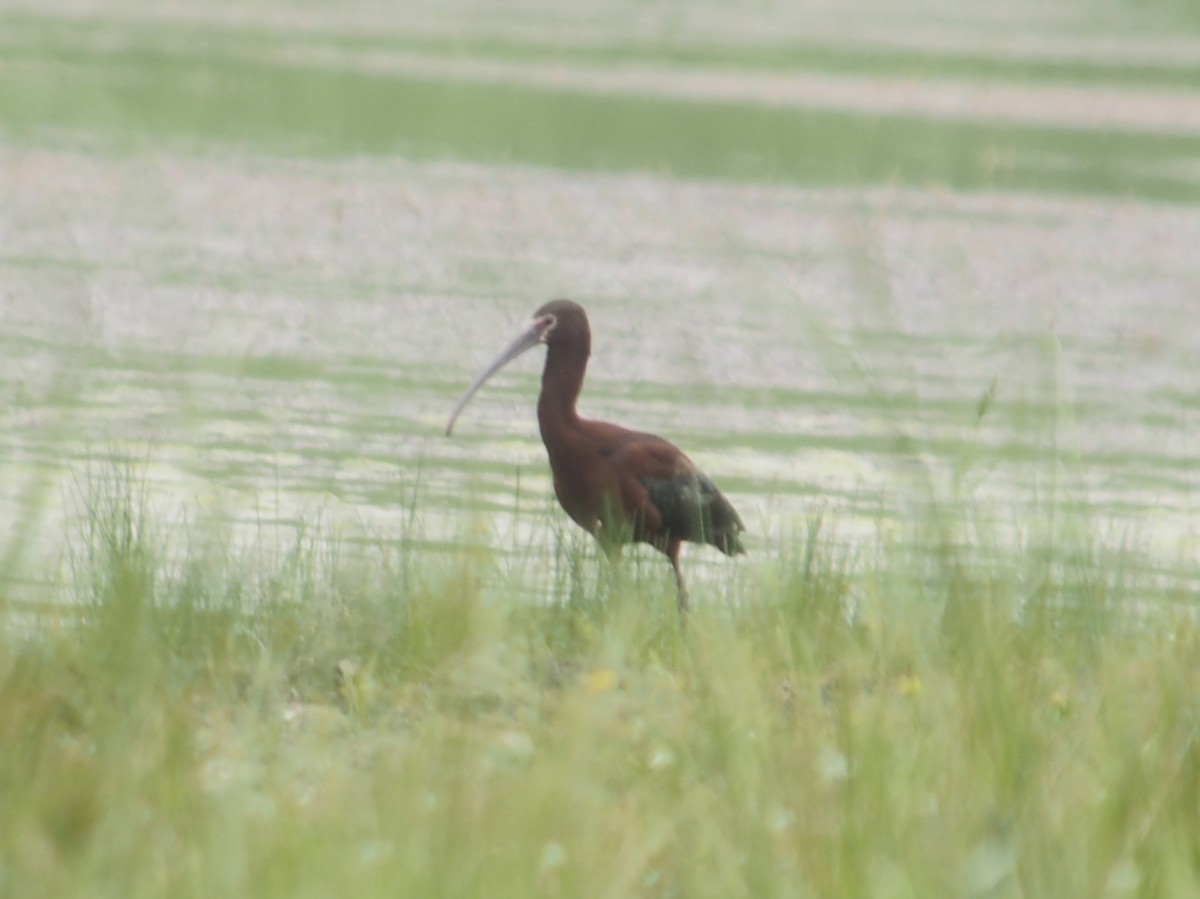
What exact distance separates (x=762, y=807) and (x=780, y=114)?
15694 mm

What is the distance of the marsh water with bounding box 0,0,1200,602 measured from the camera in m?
5.76

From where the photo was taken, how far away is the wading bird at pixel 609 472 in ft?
18.3

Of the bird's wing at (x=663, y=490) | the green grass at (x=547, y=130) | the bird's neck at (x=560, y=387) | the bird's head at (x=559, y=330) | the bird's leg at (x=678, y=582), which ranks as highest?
the green grass at (x=547, y=130)

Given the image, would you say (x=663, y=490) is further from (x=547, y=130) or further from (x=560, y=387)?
(x=547, y=130)

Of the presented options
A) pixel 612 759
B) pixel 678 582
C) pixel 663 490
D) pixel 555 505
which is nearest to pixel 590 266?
pixel 555 505

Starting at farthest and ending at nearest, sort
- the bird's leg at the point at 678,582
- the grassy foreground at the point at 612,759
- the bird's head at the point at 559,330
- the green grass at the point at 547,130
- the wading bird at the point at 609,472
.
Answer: the green grass at the point at 547,130 < the bird's head at the point at 559,330 < the wading bird at the point at 609,472 < the bird's leg at the point at 678,582 < the grassy foreground at the point at 612,759

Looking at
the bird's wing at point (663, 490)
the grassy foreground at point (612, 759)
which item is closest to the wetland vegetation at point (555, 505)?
the grassy foreground at point (612, 759)

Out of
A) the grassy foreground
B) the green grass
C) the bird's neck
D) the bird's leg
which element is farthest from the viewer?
the green grass

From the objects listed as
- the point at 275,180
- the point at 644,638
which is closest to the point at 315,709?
the point at 644,638

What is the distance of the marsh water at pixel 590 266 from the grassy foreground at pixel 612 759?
280mm

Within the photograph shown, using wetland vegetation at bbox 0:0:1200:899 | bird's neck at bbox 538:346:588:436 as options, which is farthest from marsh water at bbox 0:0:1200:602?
bird's neck at bbox 538:346:588:436

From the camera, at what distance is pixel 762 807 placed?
305 centimetres

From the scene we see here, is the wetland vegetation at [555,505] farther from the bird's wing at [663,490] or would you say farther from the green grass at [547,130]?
the bird's wing at [663,490]

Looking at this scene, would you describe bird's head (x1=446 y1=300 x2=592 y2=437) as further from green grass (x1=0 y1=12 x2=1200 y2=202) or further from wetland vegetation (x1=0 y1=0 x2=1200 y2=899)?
green grass (x1=0 y1=12 x2=1200 y2=202)
